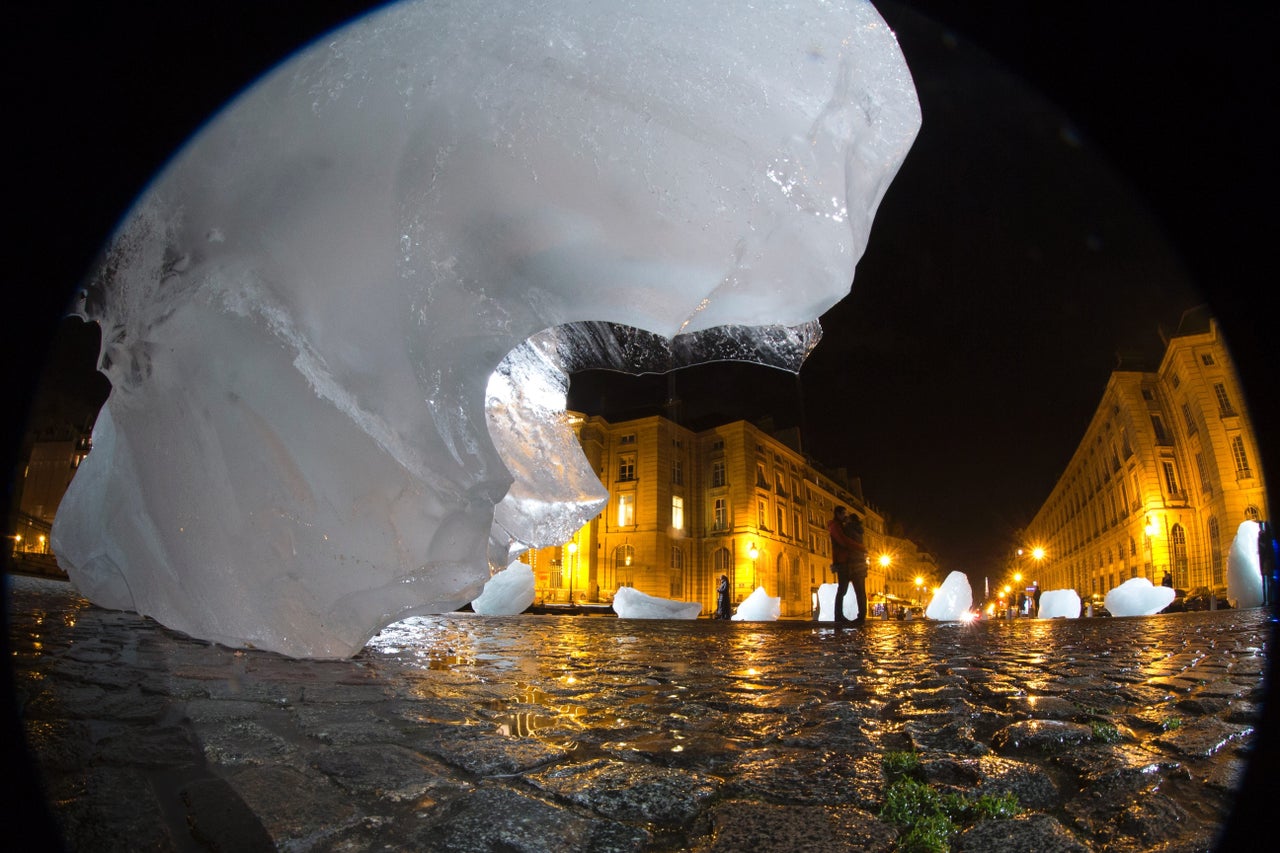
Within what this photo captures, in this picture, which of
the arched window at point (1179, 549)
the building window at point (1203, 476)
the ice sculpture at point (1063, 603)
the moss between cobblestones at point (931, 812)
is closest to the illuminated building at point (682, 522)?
the ice sculpture at point (1063, 603)

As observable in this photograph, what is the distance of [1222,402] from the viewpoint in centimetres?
2633

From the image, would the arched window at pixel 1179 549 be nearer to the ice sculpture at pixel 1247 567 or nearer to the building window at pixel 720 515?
the building window at pixel 720 515

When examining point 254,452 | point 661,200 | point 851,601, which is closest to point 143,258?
point 254,452

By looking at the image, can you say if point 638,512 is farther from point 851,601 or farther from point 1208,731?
point 1208,731

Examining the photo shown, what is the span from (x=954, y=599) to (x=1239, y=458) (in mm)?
15843

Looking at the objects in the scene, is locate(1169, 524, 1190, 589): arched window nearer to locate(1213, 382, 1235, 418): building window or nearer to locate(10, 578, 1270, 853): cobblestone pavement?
locate(1213, 382, 1235, 418): building window

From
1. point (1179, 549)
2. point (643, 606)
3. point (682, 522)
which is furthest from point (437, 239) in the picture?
point (1179, 549)

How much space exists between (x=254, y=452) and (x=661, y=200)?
2.17 metres

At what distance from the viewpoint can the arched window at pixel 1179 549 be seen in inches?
1346

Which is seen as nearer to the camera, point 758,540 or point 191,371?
point 191,371

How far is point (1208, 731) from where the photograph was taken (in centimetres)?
193

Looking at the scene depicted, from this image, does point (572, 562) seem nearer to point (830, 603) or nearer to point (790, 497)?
point (790, 497)

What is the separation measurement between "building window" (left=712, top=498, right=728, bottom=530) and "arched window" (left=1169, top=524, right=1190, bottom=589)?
2476cm

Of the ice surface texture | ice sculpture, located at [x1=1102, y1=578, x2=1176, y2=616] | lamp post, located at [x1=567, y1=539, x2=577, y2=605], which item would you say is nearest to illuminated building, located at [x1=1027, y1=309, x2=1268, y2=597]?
ice sculpture, located at [x1=1102, y1=578, x2=1176, y2=616]
